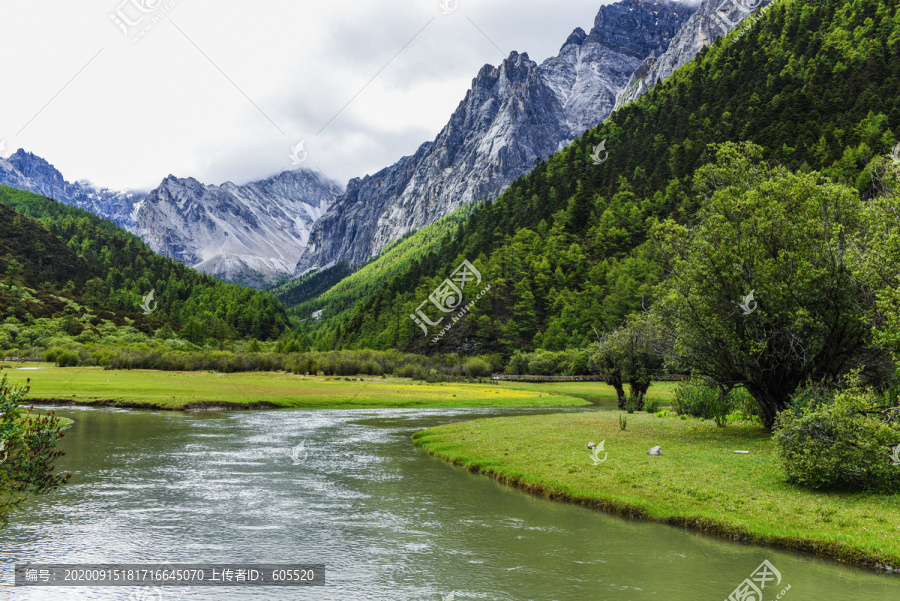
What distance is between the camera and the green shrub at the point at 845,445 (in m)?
19.7

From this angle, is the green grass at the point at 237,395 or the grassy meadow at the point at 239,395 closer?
the grassy meadow at the point at 239,395

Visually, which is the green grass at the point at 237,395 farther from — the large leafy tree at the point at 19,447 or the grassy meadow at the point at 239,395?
the large leafy tree at the point at 19,447

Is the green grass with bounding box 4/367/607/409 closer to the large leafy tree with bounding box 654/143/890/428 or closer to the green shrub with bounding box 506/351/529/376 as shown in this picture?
the green shrub with bounding box 506/351/529/376

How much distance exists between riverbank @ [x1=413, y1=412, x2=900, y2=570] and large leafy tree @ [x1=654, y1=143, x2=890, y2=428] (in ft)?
16.3

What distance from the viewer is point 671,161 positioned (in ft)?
575

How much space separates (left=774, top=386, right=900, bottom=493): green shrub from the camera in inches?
777
